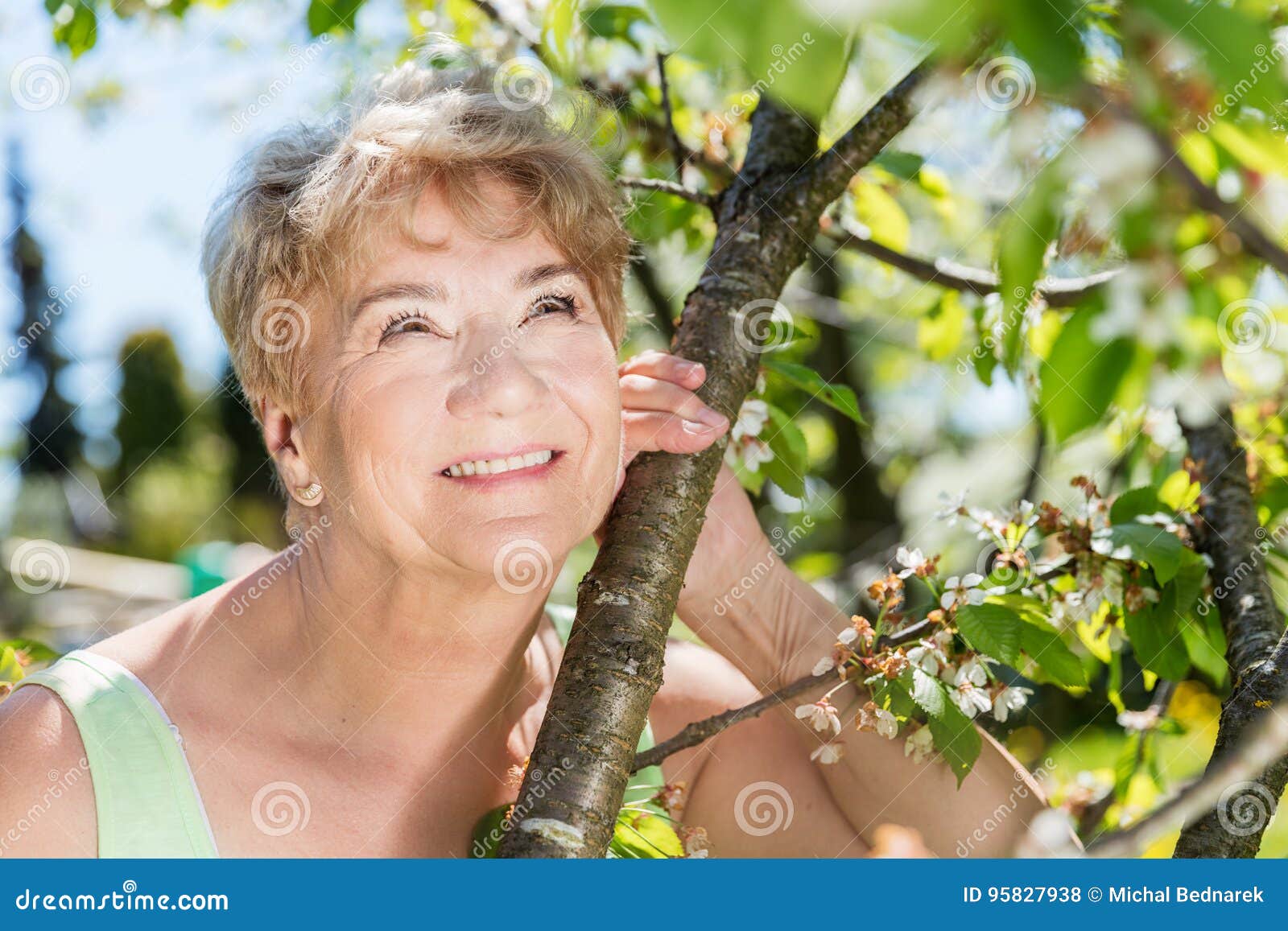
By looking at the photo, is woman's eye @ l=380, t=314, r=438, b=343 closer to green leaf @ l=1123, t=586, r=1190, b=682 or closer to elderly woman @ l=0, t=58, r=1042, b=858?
elderly woman @ l=0, t=58, r=1042, b=858

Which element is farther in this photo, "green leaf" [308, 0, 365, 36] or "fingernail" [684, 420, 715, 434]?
"green leaf" [308, 0, 365, 36]

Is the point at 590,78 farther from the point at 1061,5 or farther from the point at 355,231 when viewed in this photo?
the point at 1061,5

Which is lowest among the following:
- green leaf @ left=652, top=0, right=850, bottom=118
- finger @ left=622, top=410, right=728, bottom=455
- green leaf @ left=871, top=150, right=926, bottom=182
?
finger @ left=622, top=410, right=728, bottom=455

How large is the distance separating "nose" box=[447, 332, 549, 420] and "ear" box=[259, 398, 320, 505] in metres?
A: 0.39

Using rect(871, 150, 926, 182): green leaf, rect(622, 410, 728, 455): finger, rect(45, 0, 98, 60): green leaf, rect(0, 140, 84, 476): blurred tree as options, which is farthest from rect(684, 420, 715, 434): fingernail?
rect(0, 140, 84, 476): blurred tree

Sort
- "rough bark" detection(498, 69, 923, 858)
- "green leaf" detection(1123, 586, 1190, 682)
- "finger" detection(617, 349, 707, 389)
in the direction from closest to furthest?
"rough bark" detection(498, 69, 923, 858), "finger" detection(617, 349, 707, 389), "green leaf" detection(1123, 586, 1190, 682)

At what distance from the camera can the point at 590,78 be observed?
2551 millimetres

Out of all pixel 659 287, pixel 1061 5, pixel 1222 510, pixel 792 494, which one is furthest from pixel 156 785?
pixel 659 287

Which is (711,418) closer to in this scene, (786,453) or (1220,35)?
(786,453)

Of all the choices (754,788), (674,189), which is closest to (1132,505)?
(754,788)

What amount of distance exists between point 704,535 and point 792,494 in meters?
0.19

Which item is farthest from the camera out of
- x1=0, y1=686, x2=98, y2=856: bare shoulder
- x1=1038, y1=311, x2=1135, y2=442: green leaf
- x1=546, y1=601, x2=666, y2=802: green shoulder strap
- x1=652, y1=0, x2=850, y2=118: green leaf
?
x1=546, y1=601, x2=666, y2=802: green shoulder strap

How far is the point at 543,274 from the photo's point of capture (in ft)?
5.67

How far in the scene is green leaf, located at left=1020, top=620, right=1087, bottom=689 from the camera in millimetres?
1724
